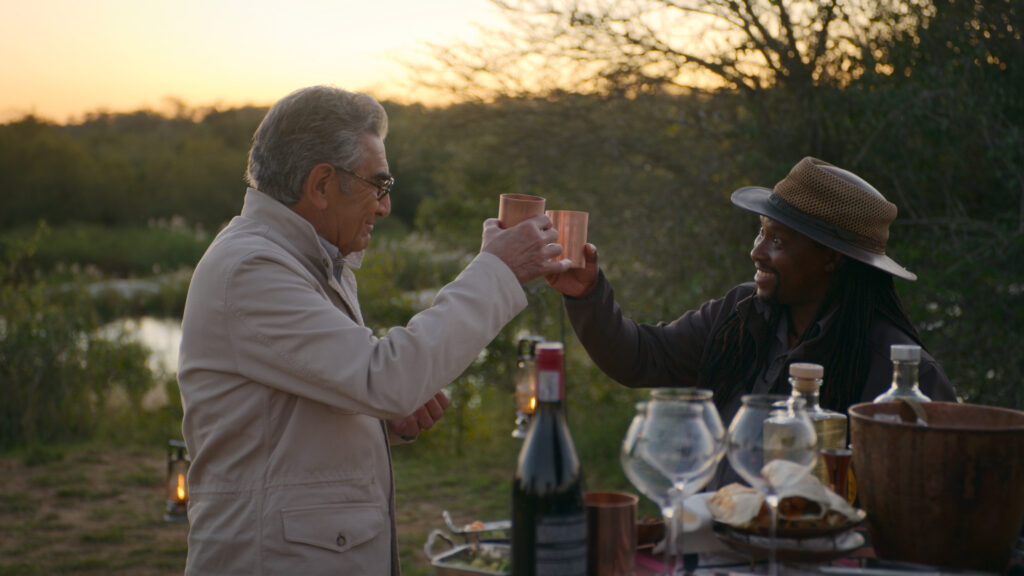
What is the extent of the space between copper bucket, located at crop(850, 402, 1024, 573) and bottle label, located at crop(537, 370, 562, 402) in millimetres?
554

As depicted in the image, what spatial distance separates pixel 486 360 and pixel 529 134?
6.09ft

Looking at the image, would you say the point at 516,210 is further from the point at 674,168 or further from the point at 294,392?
the point at 674,168

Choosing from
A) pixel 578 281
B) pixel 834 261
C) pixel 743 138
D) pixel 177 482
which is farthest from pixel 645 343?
pixel 743 138

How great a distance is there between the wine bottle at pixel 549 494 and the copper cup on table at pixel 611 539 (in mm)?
62

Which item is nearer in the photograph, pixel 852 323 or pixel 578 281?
pixel 852 323

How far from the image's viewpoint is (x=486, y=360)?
741cm

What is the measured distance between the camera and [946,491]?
4.81 feet

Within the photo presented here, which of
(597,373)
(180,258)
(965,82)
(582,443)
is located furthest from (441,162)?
(180,258)

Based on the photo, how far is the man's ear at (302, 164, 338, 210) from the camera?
6.79 feet

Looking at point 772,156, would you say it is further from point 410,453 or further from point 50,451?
point 50,451

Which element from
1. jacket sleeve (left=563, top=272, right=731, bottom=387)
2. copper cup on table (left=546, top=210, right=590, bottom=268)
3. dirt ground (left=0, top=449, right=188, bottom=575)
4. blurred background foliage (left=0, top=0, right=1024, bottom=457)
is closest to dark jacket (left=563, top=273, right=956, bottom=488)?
jacket sleeve (left=563, top=272, right=731, bottom=387)

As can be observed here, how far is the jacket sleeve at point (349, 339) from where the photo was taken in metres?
1.73

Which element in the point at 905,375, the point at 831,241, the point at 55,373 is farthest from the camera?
the point at 55,373

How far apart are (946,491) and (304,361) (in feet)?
3.69
